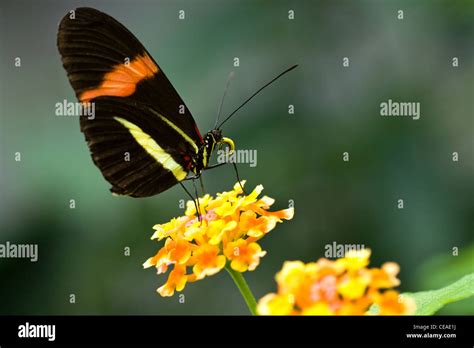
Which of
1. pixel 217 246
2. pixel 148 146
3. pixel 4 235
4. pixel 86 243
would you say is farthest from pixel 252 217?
pixel 4 235

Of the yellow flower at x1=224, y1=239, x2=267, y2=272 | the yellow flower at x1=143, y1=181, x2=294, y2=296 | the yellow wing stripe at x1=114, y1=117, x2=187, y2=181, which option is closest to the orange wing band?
the yellow wing stripe at x1=114, y1=117, x2=187, y2=181

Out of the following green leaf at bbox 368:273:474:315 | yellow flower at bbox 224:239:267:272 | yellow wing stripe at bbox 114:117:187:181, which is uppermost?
yellow wing stripe at bbox 114:117:187:181

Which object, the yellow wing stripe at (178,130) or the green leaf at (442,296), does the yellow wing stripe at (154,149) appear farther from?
the green leaf at (442,296)

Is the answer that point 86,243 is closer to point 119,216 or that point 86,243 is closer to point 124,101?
point 119,216

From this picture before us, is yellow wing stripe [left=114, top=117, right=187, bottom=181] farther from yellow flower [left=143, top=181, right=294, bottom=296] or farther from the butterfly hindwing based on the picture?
yellow flower [left=143, top=181, right=294, bottom=296]

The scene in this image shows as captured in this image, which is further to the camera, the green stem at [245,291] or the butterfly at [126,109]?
the butterfly at [126,109]

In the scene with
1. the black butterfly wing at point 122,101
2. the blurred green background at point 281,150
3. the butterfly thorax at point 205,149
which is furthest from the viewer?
the blurred green background at point 281,150

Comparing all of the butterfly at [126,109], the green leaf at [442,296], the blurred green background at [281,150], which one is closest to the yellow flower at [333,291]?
the green leaf at [442,296]
